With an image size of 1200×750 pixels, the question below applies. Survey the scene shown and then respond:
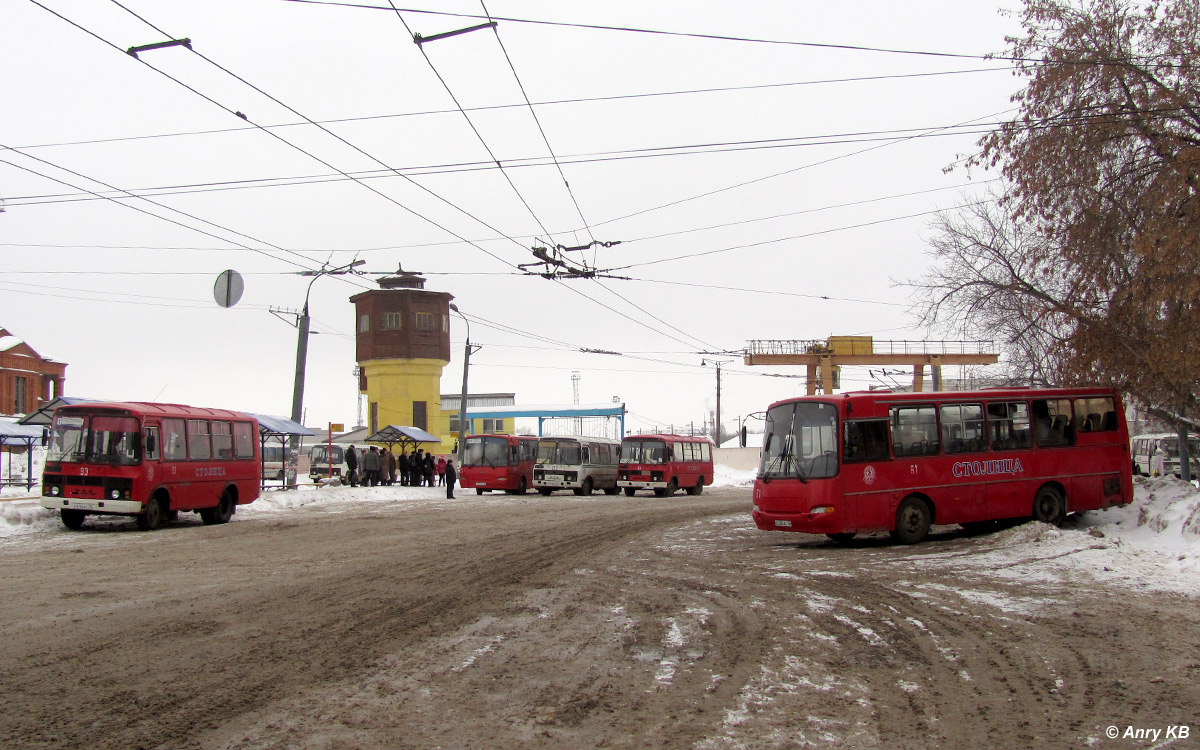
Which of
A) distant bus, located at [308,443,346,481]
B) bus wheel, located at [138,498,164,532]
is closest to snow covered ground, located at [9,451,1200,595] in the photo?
bus wheel, located at [138,498,164,532]

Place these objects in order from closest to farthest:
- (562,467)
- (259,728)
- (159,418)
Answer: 1. (259,728)
2. (159,418)
3. (562,467)

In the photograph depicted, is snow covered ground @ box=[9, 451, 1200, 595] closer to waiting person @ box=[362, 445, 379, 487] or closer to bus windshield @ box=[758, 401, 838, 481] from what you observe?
bus windshield @ box=[758, 401, 838, 481]

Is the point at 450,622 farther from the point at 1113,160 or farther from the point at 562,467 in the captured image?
the point at 562,467

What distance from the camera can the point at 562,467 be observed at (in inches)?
1527

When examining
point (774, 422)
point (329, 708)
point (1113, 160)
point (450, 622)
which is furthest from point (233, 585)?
point (1113, 160)

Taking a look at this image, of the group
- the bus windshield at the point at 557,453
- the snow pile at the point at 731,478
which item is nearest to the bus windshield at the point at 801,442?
the bus windshield at the point at 557,453

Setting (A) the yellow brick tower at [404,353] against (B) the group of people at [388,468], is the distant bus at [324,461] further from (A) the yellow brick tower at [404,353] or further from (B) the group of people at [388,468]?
(B) the group of people at [388,468]

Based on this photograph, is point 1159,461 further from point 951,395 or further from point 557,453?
point 951,395

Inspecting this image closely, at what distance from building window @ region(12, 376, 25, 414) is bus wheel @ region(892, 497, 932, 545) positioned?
2284 inches

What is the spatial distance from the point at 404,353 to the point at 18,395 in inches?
929

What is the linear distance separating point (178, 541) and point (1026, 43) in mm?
17775

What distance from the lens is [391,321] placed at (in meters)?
62.3

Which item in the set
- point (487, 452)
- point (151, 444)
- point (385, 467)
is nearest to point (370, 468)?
point (385, 467)

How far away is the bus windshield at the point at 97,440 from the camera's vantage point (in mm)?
19078
